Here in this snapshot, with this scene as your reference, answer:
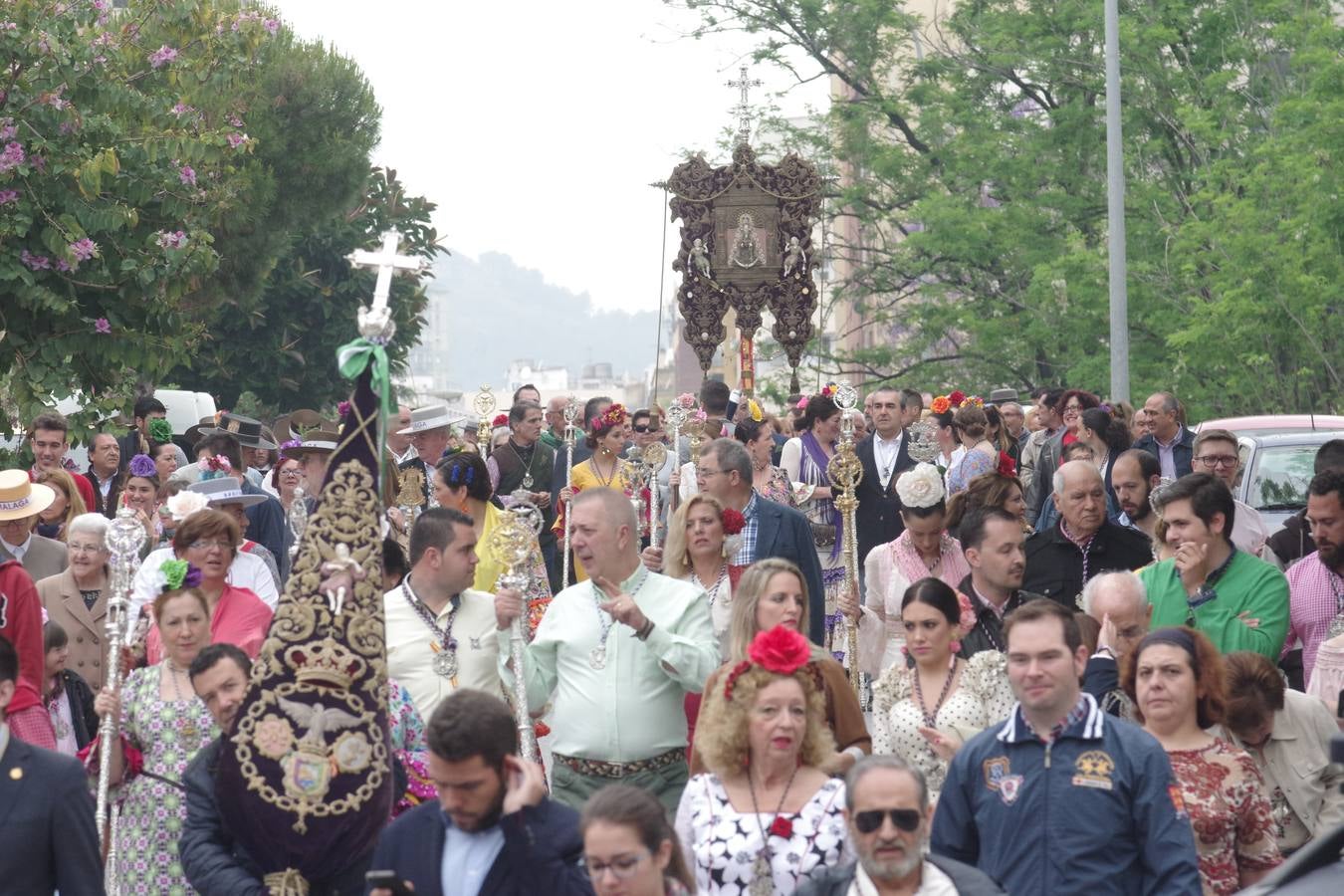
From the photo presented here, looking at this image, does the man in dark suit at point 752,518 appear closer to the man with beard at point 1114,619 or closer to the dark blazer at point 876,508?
the man with beard at point 1114,619

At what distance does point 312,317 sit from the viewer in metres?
39.4

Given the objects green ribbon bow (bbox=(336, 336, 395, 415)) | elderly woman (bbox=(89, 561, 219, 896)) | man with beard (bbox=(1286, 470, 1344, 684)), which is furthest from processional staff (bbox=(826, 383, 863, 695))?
green ribbon bow (bbox=(336, 336, 395, 415))

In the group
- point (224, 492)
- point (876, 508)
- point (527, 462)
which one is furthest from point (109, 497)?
point (876, 508)

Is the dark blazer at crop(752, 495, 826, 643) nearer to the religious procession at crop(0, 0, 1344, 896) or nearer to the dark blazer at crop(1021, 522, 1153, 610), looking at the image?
the religious procession at crop(0, 0, 1344, 896)

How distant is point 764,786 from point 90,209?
11933mm

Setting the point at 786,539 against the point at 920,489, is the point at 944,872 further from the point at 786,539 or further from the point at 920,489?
the point at 786,539

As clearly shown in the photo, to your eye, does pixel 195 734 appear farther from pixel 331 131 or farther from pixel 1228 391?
pixel 331 131

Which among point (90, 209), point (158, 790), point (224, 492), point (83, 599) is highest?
point (90, 209)

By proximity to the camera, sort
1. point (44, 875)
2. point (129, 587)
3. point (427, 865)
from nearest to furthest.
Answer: point (427, 865)
point (44, 875)
point (129, 587)

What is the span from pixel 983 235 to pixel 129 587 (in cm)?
1910

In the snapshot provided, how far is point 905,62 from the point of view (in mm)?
32562

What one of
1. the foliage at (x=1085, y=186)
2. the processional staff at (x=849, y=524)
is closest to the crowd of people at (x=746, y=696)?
the processional staff at (x=849, y=524)

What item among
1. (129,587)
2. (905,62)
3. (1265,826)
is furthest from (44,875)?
(905,62)

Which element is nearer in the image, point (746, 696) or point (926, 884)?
point (926, 884)
